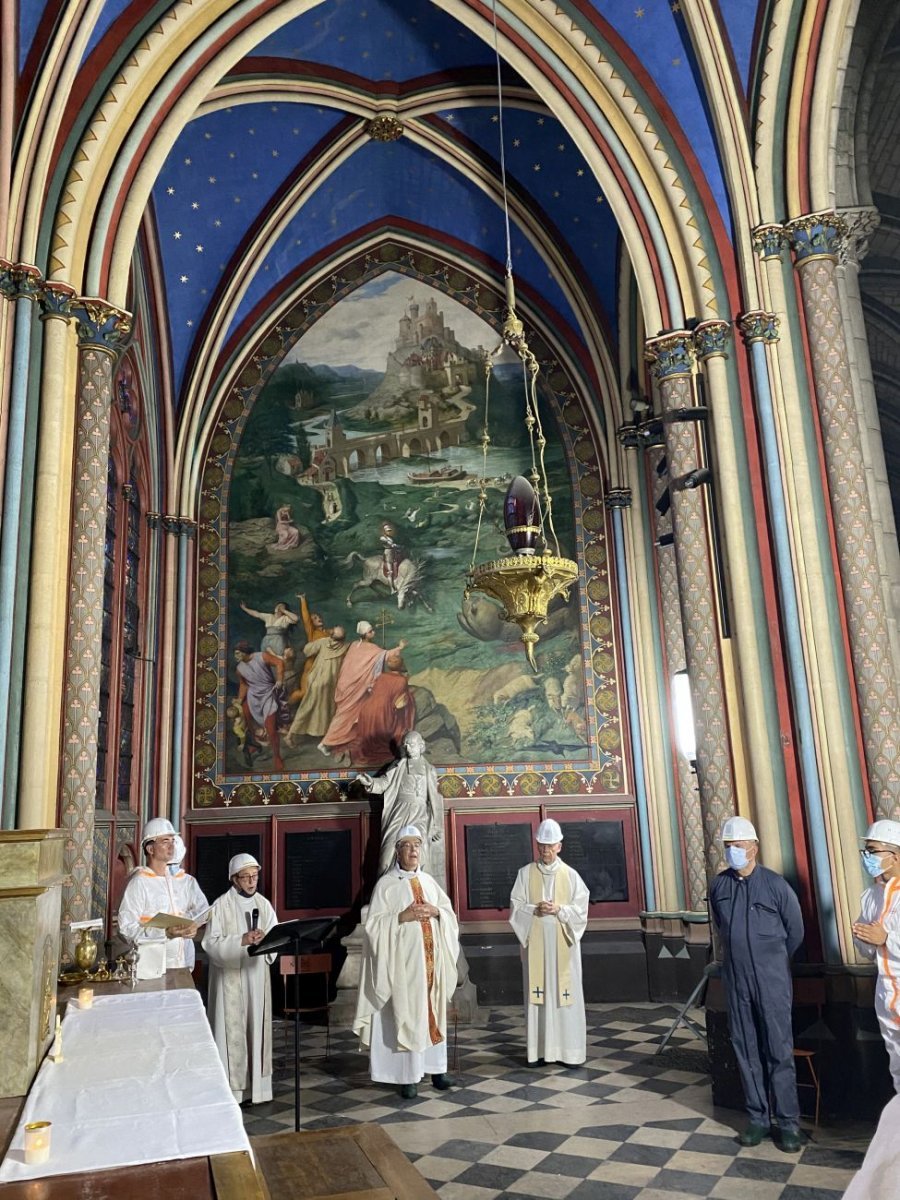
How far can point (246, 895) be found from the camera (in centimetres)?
723

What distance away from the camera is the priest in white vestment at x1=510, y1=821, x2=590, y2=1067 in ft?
24.7

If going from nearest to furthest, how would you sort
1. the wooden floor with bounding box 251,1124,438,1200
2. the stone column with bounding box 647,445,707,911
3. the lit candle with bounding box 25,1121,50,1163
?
the lit candle with bounding box 25,1121,50,1163 → the wooden floor with bounding box 251,1124,438,1200 → the stone column with bounding box 647,445,707,911

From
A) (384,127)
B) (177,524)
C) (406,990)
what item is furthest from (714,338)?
(177,524)

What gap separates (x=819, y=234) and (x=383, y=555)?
6.62 m

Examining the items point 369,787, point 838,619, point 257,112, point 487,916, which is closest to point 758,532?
point 838,619

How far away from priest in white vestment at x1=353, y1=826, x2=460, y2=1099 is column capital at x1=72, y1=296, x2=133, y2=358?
4.68 meters

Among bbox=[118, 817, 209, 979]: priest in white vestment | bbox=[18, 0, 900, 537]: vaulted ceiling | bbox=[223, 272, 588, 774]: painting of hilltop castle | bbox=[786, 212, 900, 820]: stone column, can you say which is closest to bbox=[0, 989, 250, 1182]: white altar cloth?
bbox=[118, 817, 209, 979]: priest in white vestment

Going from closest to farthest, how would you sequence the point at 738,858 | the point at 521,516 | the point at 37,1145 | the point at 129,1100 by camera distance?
the point at 37,1145, the point at 129,1100, the point at 738,858, the point at 521,516

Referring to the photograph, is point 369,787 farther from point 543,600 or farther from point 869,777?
point 869,777

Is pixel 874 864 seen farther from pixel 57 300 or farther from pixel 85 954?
pixel 57 300

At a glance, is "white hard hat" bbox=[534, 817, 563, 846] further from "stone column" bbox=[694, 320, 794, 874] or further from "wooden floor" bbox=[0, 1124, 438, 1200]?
"wooden floor" bbox=[0, 1124, 438, 1200]

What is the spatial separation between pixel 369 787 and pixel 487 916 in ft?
7.10

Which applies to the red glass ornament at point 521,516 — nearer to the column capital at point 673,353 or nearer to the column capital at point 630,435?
the column capital at point 673,353

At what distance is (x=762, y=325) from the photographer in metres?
7.12
